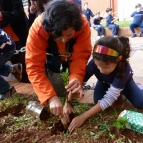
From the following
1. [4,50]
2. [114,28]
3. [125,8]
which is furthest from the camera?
[125,8]

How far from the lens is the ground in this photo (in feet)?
5.79

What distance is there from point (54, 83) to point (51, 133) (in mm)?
1187

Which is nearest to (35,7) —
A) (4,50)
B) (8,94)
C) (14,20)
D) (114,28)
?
(14,20)

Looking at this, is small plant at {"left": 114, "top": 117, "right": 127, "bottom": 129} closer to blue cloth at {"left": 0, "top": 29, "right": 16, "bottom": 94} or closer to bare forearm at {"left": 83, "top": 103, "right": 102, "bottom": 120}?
bare forearm at {"left": 83, "top": 103, "right": 102, "bottom": 120}

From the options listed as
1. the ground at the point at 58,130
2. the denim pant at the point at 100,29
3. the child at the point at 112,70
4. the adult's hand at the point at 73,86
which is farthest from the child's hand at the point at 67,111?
the denim pant at the point at 100,29

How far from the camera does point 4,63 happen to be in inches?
111

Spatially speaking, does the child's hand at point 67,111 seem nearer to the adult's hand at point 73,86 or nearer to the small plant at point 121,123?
the adult's hand at point 73,86

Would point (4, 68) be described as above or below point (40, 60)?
below

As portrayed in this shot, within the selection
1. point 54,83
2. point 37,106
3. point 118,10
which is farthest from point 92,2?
point 37,106

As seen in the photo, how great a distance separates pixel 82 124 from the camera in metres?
1.97

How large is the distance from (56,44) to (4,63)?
2.98 feet

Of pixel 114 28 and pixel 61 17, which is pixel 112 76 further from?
pixel 114 28

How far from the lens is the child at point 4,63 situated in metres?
2.57

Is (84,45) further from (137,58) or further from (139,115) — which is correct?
(137,58)
